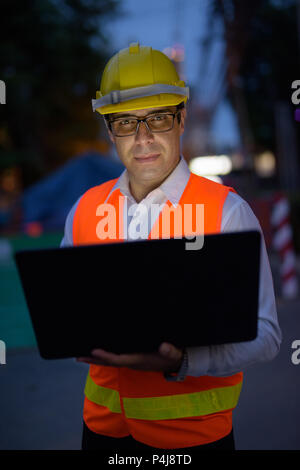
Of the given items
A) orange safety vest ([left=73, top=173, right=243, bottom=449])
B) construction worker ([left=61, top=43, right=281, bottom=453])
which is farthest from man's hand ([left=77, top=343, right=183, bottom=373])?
orange safety vest ([left=73, top=173, right=243, bottom=449])

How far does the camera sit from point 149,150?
1.96m

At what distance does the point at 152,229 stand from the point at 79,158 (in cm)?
1813

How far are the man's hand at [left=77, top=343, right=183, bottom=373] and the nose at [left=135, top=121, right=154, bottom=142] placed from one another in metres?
0.77

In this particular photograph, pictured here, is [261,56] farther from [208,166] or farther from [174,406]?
[174,406]

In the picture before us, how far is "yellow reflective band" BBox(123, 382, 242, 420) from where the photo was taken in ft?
5.98

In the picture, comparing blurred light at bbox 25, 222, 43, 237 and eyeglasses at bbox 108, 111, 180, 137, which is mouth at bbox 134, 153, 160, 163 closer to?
eyeglasses at bbox 108, 111, 180, 137

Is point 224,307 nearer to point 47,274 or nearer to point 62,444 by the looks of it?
point 47,274

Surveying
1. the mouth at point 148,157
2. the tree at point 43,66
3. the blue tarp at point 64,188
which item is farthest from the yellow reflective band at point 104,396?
the tree at point 43,66

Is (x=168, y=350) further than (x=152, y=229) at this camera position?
No

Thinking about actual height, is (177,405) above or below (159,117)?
below

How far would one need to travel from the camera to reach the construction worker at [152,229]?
178cm

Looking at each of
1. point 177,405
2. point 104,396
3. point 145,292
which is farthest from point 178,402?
point 145,292
